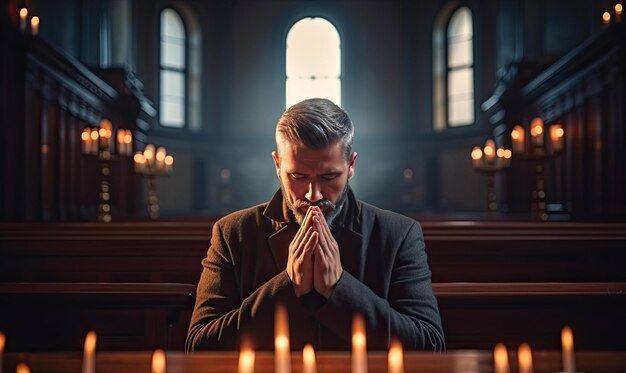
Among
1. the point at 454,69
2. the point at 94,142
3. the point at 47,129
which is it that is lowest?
the point at 94,142

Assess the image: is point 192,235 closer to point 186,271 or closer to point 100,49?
point 186,271

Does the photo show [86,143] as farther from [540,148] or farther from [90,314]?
[540,148]

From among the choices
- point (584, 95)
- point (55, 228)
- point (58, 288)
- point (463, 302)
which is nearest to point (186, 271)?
point (58, 288)

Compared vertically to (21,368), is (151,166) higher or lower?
higher

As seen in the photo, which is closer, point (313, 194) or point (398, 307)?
point (313, 194)

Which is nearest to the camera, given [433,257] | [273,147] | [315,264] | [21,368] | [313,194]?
[21,368]

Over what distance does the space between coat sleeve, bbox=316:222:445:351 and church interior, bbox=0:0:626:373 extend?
24 cm

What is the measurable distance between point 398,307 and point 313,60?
15.9 meters

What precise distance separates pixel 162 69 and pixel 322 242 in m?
14.9

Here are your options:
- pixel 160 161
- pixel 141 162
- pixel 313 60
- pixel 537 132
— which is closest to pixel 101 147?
pixel 141 162

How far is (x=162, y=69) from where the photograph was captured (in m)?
16.5

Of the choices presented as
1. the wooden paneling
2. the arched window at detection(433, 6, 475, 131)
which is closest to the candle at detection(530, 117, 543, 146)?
the wooden paneling

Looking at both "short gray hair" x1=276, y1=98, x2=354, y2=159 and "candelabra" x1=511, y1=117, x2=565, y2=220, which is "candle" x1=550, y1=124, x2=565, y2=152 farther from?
"short gray hair" x1=276, y1=98, x2=354, y2=159

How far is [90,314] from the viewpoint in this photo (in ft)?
9.89
